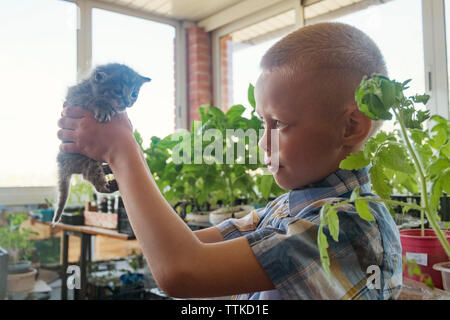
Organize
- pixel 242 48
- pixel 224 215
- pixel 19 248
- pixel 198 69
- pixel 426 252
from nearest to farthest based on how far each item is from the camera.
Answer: pixel 426 252 → pixel 224 215 → pixel 19 248 → pixel 242 48 → pixel 198 69

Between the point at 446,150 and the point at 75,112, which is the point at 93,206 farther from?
the point at 446,150

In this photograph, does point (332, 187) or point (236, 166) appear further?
point (236, 166)

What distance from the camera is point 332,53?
405mm

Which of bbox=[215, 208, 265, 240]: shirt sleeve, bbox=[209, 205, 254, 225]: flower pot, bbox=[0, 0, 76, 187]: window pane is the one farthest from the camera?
bbox=[0, 0, 76, 187]: window pane

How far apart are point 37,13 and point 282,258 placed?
1.78 metres

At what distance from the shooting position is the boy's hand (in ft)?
1.32

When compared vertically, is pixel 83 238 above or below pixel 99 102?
below

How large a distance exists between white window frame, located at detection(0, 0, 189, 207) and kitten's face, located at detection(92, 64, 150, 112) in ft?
3.29

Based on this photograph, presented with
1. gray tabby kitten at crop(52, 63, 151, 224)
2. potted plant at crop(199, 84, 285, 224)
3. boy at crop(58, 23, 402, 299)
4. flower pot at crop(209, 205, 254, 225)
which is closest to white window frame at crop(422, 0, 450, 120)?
potted plant at crop(199, 84, 285, 224)

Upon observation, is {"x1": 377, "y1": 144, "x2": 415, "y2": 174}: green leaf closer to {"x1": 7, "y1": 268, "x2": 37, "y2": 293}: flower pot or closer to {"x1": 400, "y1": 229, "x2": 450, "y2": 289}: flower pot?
{"x1": 400, "y1": 229, "x2": 450, "y2": 289}: flower pot

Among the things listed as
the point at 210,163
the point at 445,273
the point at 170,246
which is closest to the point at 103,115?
the point at 170,246

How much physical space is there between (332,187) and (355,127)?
0.25ft

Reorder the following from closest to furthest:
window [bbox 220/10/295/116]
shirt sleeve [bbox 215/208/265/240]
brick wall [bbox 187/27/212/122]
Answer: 1. shirt sleeve [bbox 215/208/265/240]
2. window [bbox 220/10/295/116]
3. brick wall [bbox 187/27/212/122]
